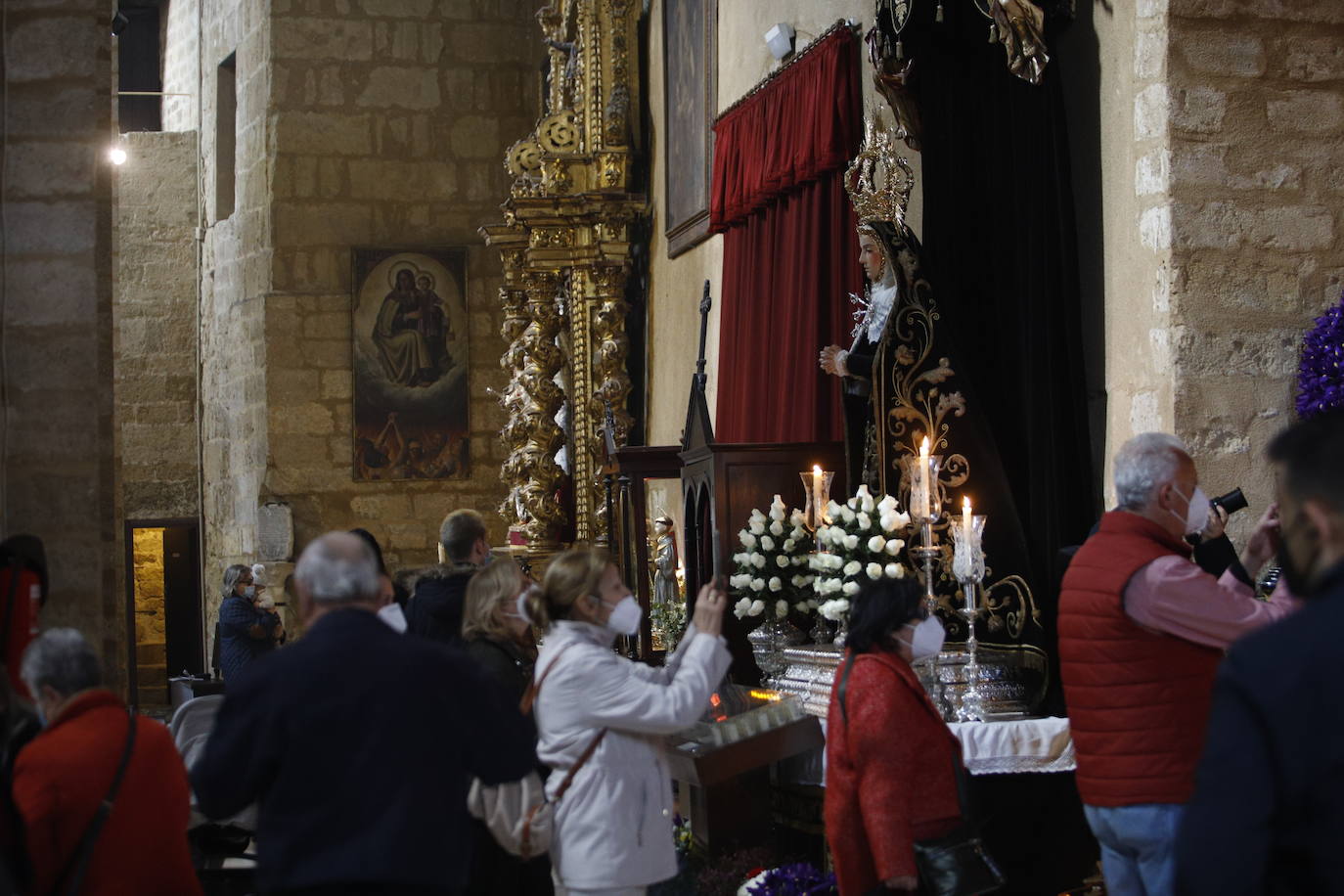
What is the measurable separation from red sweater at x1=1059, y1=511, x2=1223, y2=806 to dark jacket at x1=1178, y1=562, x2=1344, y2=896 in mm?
1492

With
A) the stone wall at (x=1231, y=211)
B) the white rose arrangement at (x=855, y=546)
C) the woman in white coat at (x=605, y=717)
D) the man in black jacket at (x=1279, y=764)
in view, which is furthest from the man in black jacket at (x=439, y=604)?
the man in black jacket at (x=1279, y=764)

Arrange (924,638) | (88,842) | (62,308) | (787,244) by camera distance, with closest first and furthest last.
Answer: (88,842), (924,638), (62,308), (787,244)

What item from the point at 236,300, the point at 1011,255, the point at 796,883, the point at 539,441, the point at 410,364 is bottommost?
the point at 796,883

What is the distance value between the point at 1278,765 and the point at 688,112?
10.6 metres

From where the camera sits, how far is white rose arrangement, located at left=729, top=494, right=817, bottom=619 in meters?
7.01

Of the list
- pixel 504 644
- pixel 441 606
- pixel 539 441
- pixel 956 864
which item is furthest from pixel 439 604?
pixel 539 441

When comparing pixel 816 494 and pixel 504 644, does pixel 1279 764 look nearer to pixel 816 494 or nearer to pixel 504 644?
pixel 504 644

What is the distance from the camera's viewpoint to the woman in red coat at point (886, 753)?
4.20 m

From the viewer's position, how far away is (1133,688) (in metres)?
3.71

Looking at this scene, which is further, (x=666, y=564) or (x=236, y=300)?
(x=236, y=300)

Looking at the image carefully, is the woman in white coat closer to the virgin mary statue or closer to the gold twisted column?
the virgin mary statue

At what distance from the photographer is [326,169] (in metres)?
16.0

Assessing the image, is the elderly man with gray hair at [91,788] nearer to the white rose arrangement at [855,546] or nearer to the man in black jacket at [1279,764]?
the man in black jacket at [1279,764]

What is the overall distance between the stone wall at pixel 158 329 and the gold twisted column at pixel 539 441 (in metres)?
6.06
